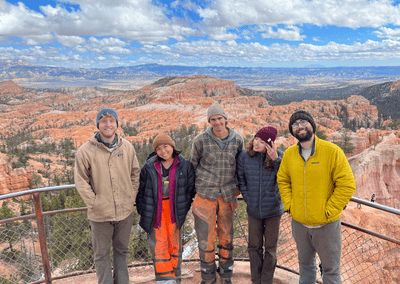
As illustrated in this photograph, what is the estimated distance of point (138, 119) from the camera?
9369cm

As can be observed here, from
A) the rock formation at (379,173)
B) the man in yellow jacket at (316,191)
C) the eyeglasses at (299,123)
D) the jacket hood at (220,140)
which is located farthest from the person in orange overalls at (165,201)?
the rock formation at (379,173)

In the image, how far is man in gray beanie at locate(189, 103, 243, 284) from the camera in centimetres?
335

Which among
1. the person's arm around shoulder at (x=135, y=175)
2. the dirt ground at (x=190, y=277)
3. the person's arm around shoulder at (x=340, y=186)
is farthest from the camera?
the dirt ground at (x=190, y=277)

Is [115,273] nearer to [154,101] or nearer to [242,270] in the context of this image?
[242,270]

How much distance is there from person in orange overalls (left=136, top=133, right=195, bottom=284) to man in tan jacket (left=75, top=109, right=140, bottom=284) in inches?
6.3

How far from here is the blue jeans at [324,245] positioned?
9.19ft

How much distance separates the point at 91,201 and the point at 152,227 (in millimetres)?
788

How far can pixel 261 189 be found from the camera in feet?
10.6

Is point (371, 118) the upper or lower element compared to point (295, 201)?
lower

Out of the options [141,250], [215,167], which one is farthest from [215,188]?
[141,250]

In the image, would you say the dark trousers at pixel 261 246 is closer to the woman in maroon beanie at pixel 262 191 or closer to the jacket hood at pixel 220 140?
the woman in maroon beanie at pixel 262 191

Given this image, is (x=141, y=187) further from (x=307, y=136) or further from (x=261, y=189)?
(x=307, y=136)

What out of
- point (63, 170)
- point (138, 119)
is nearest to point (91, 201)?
point (63, 170)

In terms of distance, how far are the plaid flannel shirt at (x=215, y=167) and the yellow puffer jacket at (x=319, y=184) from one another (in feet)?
2.18
